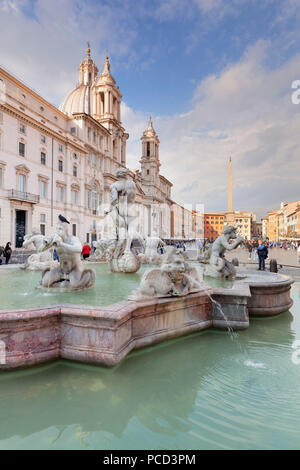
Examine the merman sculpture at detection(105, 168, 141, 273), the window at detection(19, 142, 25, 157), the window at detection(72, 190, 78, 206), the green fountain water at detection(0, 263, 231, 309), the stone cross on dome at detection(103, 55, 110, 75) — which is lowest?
the green fountain water at detection(0, 263, 231, 309)

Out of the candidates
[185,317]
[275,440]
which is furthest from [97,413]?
[185,317]

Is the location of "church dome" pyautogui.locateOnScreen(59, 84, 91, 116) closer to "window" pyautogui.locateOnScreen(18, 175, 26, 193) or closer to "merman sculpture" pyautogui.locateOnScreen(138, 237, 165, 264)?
"window" pyautogui.locateOnScreen(18, 175, 26, 193)

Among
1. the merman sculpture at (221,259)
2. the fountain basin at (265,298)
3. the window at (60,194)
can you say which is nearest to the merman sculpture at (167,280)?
the fountain basin at (265,298)

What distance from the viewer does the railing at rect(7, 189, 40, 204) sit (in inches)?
1013

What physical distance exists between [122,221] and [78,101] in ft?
160

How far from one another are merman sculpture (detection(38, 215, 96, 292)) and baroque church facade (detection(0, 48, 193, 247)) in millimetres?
23897

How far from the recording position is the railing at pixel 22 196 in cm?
2572

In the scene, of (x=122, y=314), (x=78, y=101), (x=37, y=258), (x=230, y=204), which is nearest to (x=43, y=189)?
(x=78, y=101)

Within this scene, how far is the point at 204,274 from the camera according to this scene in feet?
21.5

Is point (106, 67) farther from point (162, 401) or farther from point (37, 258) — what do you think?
point (162, 401)

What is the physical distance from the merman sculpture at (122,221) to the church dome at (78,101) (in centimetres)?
4672

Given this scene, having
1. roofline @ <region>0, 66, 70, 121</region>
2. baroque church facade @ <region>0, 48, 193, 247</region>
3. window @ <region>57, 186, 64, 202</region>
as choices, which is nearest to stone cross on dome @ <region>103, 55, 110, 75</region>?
baroque church facade @ <region>0, 48, 193, 247</region>
